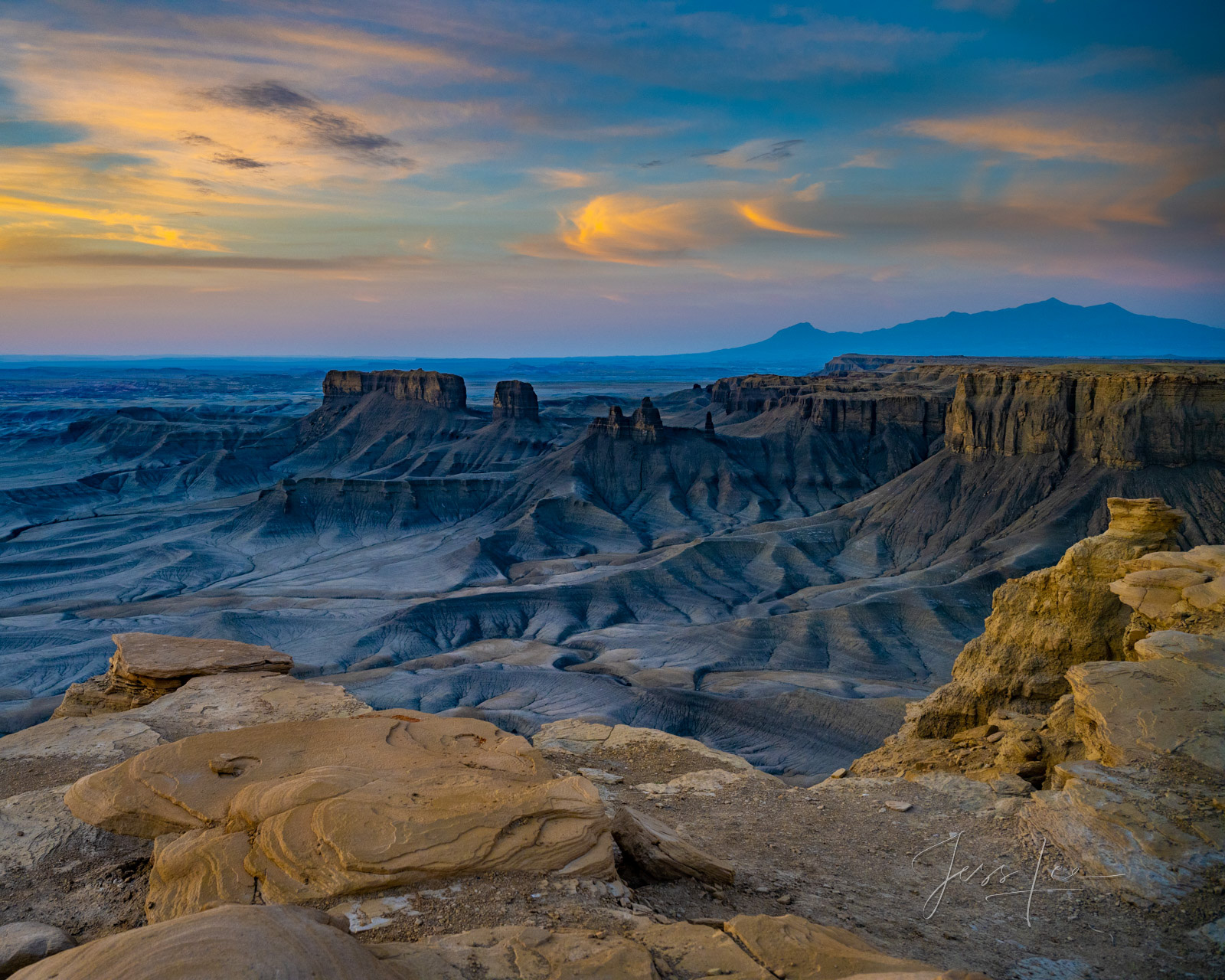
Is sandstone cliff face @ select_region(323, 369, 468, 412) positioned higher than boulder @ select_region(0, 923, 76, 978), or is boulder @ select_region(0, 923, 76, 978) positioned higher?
sandstone cliff face @ select_region(323, 369, 468, 412)

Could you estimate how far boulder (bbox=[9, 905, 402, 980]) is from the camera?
5.70 meters

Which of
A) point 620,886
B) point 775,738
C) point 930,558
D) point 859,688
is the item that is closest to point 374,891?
point 620,886

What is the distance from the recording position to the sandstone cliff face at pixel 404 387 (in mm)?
132125

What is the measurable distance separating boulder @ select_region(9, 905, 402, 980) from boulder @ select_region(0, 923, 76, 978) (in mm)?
1561

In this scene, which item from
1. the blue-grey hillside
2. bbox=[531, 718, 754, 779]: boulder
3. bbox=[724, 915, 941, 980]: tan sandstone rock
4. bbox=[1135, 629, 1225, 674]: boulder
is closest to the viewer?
bbox=[724, 915, 941, 980]: tan sandstone rock

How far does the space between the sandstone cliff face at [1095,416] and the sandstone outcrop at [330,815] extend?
67.4 metres

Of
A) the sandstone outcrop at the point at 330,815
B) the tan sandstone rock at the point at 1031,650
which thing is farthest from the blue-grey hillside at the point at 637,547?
the sandstone outcrop at the point at 330,815

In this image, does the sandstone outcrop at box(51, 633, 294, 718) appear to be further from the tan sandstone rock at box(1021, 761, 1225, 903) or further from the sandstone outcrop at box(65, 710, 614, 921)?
the tan sandstone rock at box(1021, 761, 1225, 903)

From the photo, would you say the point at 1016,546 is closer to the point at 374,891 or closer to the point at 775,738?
the point at 775,738

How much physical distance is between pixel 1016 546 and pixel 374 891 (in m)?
61.7

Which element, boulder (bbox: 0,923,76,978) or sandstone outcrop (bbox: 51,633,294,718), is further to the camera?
sandstone outcrop (bbox: 51,633,294,718)

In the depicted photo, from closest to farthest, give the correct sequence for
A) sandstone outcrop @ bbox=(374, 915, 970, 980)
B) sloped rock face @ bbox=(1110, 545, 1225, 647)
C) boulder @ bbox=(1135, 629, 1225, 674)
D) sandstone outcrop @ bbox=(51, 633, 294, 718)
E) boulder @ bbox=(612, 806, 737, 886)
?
sandstone outcrop @ bbox=(374, 915, 970, 980), boulder @ bbox=(612, 806, 737, 886), boulder @ bbox=(1135, 629, 1225, 674), sloped rock face @ bbox=(1110, 545, 1225, 647), sandstone outcrop @ bbox=(51, 633, 294, 718)

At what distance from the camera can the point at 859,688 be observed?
42094 millimetres
